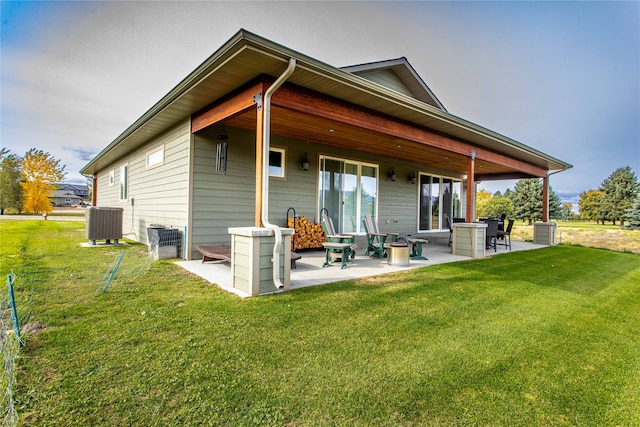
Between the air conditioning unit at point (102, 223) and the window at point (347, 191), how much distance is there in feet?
16.4

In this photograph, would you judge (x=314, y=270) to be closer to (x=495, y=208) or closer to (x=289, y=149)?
(x=289, y=149)

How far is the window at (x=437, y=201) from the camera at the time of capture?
10.8 meters

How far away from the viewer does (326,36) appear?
10.5 metres

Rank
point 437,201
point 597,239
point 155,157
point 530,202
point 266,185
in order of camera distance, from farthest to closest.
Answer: point 530,202
point 597,239
point 437,201
point 155,157
point 266,185

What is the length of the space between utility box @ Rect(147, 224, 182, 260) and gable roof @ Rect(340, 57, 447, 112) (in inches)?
198

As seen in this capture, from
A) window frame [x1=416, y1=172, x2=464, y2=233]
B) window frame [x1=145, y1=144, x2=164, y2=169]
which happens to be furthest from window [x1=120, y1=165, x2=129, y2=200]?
window frame [x1=416, y1=172, x2=464, y2=233]

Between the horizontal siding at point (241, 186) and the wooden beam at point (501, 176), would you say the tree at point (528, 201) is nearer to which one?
the wooden beam at point (501, 176)

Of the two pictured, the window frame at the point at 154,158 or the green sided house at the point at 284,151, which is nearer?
the green sided house at the point at 284,151

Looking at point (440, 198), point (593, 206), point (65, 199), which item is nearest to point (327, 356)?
point (440, 198)

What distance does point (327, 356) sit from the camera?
2.15m

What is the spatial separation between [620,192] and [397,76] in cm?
3570

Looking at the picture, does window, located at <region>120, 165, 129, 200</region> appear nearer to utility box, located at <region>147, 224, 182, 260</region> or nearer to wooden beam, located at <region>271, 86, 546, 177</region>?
utility box, located at <region>147, 224, 182, 260</region>

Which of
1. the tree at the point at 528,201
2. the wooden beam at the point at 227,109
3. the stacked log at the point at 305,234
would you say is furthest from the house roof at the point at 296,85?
the tree at the point at 528,201

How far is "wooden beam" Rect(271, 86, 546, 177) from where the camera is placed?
425 cm
